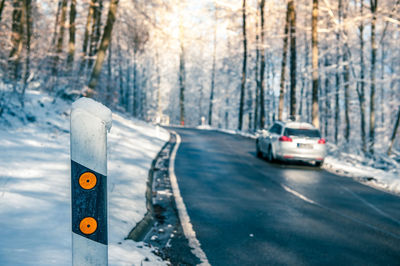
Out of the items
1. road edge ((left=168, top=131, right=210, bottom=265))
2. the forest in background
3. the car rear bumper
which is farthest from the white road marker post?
the car rear bumper

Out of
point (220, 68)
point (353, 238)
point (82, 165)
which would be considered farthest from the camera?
point (220, 68)

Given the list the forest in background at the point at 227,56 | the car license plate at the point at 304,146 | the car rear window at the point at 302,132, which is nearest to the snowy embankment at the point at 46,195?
the forest in background at the point at 227,56

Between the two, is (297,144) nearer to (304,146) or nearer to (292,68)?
(304,146)

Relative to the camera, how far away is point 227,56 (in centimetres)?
6072

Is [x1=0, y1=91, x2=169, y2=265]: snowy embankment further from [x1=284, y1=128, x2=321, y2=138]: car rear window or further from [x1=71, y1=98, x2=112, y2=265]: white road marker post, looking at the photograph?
[x1=284, y1=128, x2=321, y2=138]: car rear window

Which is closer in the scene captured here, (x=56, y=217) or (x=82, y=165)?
(x=82, y=165)

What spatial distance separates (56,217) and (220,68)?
201ft

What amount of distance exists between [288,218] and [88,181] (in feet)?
18.4

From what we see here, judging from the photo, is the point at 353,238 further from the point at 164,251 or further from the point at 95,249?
the point at 95,249

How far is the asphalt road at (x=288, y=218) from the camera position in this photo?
520cm

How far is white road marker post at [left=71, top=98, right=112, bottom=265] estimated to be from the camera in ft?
6.72

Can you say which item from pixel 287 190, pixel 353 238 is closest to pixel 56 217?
pixel 353 238

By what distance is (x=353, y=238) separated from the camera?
605 centimetres

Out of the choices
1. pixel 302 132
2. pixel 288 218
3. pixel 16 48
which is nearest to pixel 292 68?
pixel 302 132
